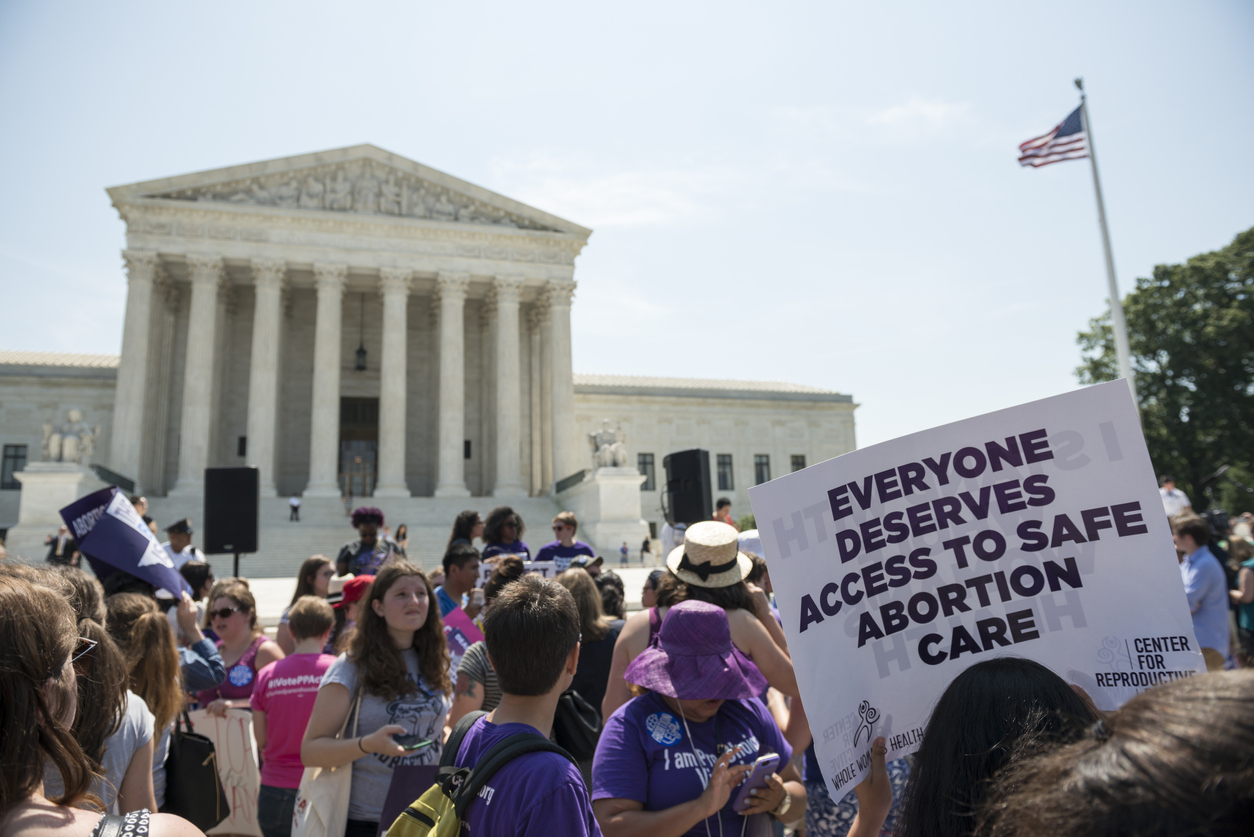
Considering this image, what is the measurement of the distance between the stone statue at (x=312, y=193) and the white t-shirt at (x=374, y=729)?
35.6m

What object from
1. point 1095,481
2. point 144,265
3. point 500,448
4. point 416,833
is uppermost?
point 144,265

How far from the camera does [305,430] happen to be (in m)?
39.7

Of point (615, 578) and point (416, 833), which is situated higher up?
point (615, 578)

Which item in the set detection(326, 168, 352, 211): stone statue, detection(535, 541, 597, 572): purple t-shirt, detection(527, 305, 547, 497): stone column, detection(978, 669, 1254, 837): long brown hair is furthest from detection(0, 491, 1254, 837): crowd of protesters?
detection(527, 305, 547, 497): stone column

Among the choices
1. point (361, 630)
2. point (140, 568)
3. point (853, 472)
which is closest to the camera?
point (853, 472)

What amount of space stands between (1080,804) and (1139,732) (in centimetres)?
15

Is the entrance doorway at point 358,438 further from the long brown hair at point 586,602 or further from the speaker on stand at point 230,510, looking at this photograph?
the long brown hair at point 586,602

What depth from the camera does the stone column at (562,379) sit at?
37281 mm

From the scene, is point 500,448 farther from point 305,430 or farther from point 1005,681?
point 1005,681

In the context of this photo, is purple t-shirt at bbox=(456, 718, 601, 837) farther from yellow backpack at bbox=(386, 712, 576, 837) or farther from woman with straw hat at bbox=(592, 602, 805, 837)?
woman with straw hat at bbox=(592, 602, 805, 837)

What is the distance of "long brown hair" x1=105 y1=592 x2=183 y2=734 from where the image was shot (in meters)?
3.91

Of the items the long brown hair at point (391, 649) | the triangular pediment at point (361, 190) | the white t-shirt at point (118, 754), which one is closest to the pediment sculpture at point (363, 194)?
the triangular pediment at point (361, 190)

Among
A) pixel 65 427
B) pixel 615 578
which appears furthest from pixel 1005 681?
pixel 65 427

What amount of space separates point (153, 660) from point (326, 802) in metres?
1.10
